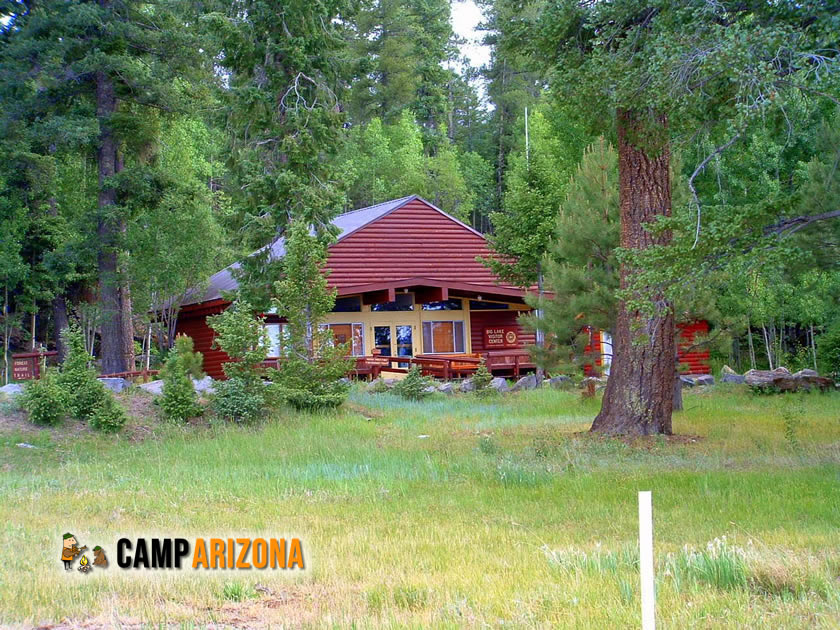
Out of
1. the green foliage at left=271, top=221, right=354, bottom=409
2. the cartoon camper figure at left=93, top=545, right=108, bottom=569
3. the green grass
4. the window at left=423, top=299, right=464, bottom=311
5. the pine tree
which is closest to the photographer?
the green grass

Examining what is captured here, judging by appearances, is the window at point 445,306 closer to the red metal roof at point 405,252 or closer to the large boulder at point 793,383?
the red metal roof at point 405,252

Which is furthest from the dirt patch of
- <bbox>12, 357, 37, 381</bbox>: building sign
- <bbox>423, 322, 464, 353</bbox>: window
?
<bbox>423, 322, 464, 353</bbox>: window

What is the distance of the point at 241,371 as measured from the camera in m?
17.1

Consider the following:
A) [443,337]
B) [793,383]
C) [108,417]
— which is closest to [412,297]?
[443,337]

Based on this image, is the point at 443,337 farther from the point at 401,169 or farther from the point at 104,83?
the point at 401,169

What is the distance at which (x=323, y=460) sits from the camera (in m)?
11.8

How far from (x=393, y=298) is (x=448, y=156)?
76.4 ft

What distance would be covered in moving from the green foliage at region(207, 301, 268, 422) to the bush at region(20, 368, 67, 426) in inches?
112

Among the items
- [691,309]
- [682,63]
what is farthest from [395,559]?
[691,309]

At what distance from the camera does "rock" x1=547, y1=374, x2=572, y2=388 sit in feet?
80.8

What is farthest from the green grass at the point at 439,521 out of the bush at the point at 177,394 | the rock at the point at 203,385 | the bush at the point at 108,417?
the rock at the point at 203,385

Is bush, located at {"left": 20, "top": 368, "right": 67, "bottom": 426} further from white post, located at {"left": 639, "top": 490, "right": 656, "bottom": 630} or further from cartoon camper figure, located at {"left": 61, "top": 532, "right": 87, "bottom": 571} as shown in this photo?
white post, located at {"left": 639, "top": 490, "right": 656, "bottom": 630}

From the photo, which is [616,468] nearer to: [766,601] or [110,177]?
[766,601]

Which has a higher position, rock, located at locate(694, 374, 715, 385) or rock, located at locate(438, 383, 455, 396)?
rock, located at locate(438, 383, 455, 396)
